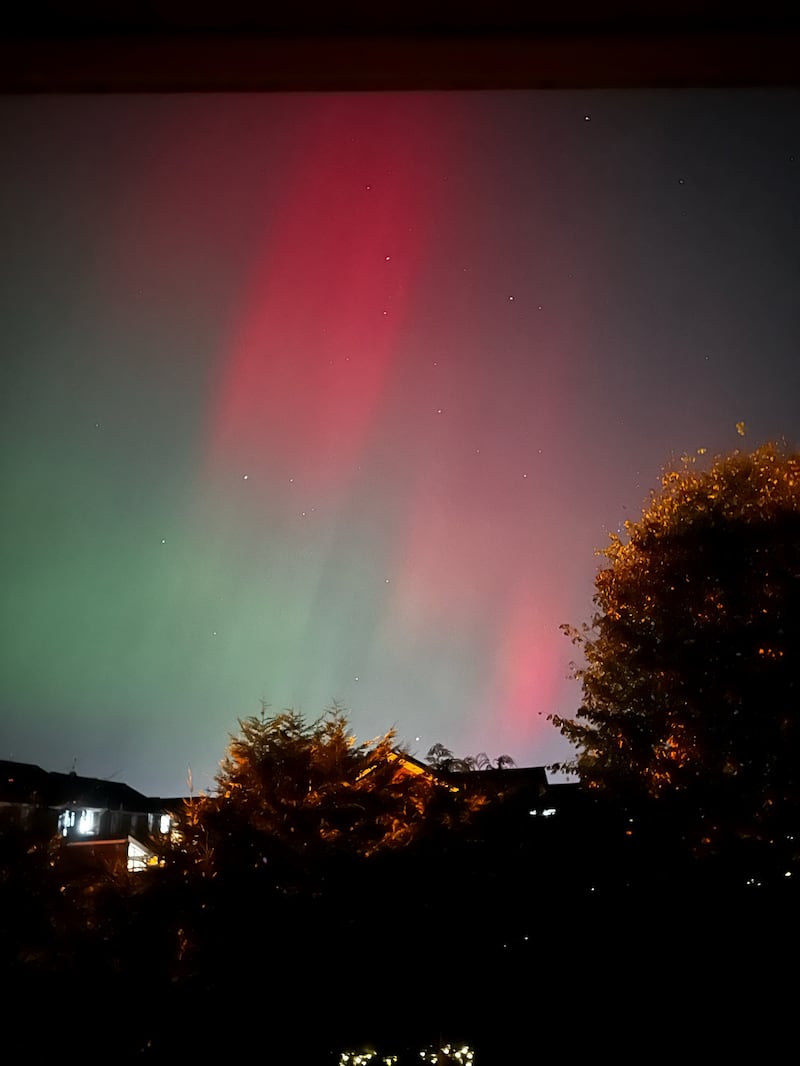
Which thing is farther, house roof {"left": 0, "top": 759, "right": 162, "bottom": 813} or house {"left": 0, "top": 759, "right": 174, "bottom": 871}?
house roof {"left": 0, "top": 759, "right": 162, "bottom": 813}

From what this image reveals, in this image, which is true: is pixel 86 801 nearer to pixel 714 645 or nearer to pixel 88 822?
pixel 88 822

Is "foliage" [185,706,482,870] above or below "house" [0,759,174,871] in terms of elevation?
below

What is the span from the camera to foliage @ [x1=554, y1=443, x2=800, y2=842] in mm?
11633

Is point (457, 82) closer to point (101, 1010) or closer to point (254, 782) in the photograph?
point (254, 782)

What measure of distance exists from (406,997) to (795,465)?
1078 centimetres

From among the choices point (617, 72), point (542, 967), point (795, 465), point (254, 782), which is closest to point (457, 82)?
point (617, 72)

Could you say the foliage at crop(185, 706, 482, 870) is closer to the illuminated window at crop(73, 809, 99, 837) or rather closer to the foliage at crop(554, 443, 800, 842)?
the foliage at crop(554, 443, 800, 842)

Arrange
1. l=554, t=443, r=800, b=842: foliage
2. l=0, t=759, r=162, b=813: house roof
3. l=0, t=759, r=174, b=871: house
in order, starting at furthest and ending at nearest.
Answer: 1. l=0, t=759, r=162, b=813: house roof
2. l=0, t=759, r=174, b=871: house
3. l=554, t=443, r=800, b=842: foliage

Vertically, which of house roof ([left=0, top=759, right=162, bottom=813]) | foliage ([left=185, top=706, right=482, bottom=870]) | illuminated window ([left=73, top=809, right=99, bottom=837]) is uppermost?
house roof ([left=0, top=759, right=162, bottom=813])

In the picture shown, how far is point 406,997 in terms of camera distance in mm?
9805

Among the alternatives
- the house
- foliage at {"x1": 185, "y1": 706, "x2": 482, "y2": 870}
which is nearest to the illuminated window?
the house

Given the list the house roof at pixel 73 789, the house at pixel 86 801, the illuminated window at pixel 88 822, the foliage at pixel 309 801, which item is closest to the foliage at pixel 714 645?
the foliage at pixel 309 801

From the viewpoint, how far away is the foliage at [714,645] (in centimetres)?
1163

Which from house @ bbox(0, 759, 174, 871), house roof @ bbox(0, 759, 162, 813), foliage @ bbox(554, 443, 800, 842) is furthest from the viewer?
house roof @ bbox(0, 759, 162, 813)
